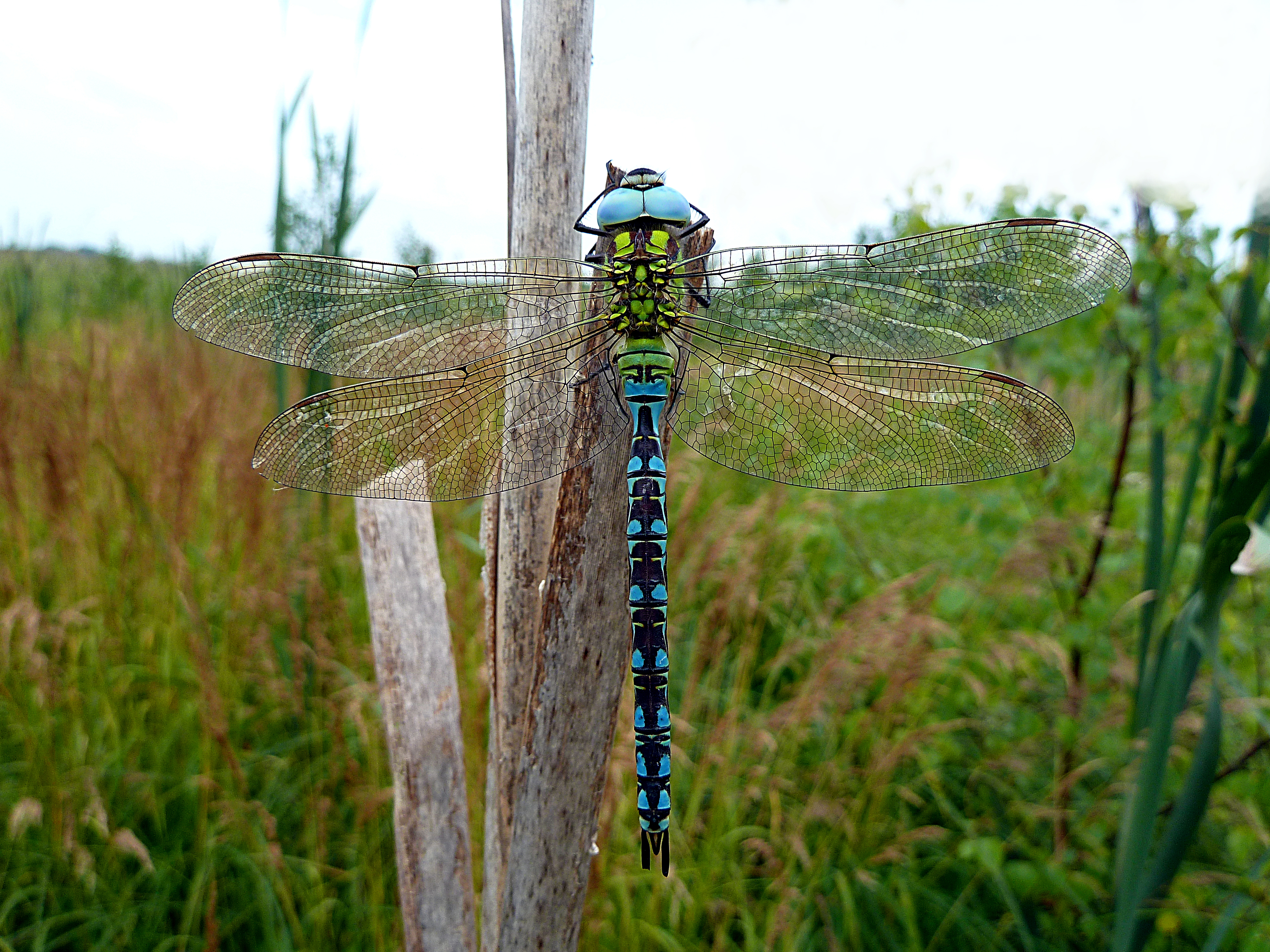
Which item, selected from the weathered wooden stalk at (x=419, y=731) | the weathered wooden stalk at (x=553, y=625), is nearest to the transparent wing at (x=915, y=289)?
the weathered wooden stalk at (x=553, y=625)

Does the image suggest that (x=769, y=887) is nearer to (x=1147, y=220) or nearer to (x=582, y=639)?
(x=582, y=639)

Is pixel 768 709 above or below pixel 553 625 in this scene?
below

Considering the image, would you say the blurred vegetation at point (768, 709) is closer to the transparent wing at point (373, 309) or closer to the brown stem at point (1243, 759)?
the brown stem at point (1243, 759)

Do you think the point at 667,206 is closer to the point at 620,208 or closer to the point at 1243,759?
the point at 620,208

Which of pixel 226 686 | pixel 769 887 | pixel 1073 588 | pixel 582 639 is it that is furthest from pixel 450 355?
pixel 1073 588

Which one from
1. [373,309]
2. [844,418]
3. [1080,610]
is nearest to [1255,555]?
[844,418]

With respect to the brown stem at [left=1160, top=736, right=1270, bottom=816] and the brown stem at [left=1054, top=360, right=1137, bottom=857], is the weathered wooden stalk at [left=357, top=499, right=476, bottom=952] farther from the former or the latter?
the brown stem at [left=1054, top=360, right=1137, bottom=857]
